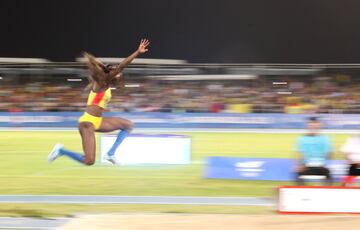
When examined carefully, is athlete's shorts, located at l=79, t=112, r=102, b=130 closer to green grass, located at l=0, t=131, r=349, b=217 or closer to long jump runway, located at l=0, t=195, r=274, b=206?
green grass, located at l=0, t=131, r=349, b=217

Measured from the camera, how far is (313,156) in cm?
962

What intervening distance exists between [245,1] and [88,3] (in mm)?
10041

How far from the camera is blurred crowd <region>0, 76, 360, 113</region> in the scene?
103 ft

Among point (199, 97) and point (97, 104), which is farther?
point (199, 97)

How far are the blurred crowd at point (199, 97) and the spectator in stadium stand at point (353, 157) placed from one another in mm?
21125

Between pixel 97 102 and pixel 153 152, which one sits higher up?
pixel 153 152

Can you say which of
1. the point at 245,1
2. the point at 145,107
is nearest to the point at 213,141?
the point at 145,107

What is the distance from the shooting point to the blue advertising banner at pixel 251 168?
11.6m

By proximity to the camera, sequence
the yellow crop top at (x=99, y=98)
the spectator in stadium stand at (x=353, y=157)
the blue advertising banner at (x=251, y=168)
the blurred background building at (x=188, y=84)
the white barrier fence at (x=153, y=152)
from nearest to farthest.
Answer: the yellow crop top at (x=99, y=98), the spectator in stadium stand at (x=353, y=157), the blue advertising banner at (x=251, y=168), the white barrier fence at (x=153, y=152), the blurred background building at (x=188, y=84)

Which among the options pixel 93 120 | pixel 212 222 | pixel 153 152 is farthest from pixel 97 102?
pixel 153 152

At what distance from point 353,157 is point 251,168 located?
298 centimetres

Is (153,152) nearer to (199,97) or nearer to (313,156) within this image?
(313,156)

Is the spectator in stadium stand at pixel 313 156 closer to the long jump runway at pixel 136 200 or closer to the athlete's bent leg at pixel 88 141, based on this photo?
the long jump runway at pixel 136 200

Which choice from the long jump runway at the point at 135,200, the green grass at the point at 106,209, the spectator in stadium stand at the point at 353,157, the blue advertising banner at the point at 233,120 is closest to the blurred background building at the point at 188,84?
the blue advertising banner at the point at 233,120
